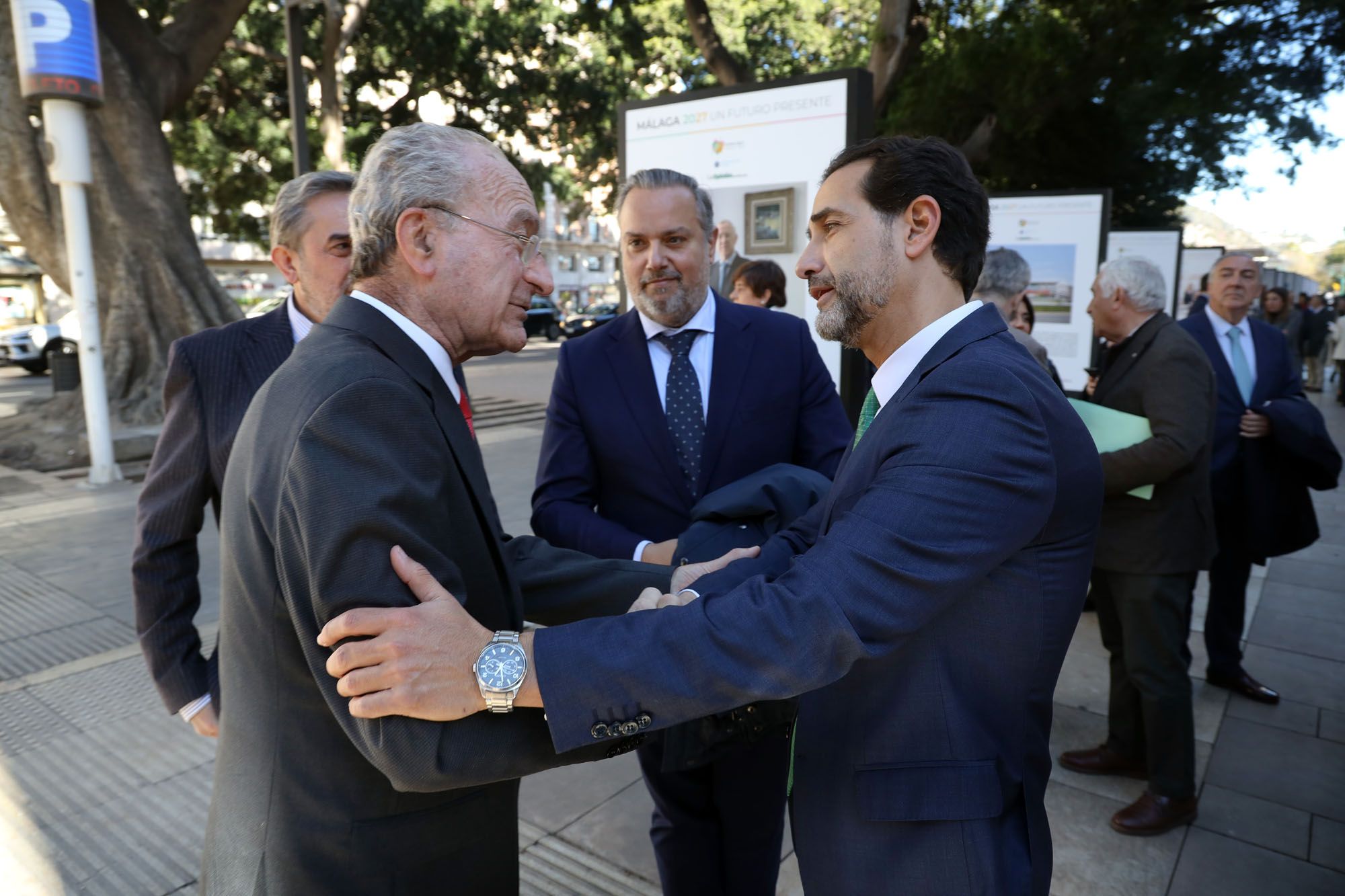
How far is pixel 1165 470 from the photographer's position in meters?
3.20

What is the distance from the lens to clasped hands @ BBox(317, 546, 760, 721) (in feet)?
3.69

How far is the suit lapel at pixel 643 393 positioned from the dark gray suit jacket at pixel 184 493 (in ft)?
3.12

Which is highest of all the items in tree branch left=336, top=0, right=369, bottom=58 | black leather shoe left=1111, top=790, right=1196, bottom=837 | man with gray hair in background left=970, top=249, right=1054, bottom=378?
tree branch left=336, top=0, right=369, bottom=58

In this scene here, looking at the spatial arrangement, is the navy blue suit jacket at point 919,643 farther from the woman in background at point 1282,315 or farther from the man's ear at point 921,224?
the woman in background at point 1282,315

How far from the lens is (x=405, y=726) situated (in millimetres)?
1161

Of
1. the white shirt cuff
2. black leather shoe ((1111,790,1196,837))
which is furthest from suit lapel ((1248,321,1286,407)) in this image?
the white shirt cuff

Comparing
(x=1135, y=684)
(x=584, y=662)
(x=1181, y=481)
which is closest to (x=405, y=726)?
(x=584, y=662)

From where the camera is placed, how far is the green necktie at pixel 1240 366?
422 centimetres

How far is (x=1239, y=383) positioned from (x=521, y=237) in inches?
158

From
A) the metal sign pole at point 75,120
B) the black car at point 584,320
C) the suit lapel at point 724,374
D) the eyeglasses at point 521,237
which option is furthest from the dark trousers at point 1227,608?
the black car at point 584,320

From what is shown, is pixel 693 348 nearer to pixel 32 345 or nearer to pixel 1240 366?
pixel 1240 366

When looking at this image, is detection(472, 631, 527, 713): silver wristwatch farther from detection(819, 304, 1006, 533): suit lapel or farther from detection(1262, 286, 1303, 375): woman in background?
detection(1262, 286, 1303, 375): woman in background

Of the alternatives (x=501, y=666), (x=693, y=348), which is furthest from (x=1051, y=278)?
(x=501, y=666)

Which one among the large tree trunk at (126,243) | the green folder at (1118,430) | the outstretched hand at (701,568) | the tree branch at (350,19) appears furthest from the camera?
the tree branch at (350,19)
